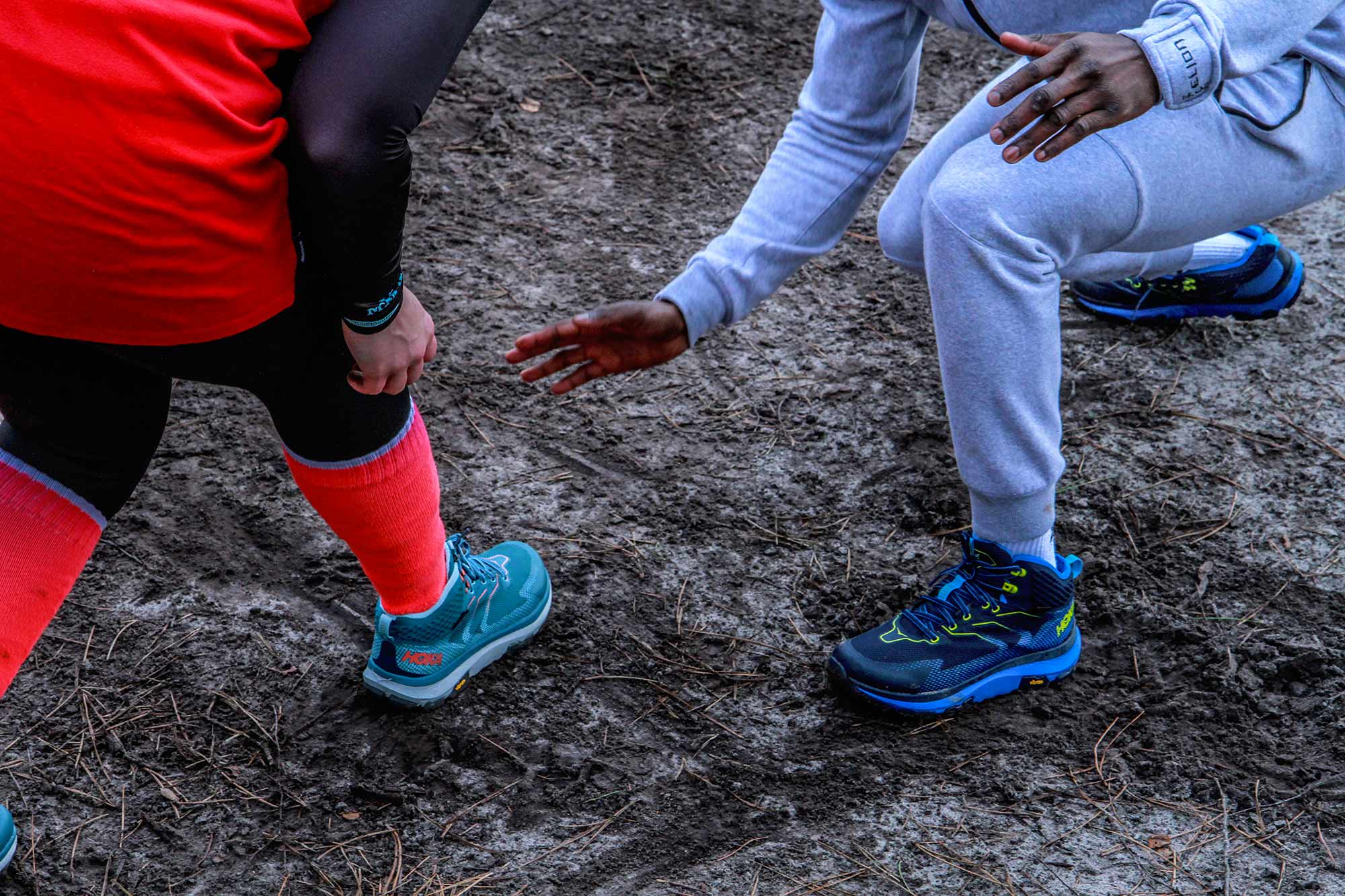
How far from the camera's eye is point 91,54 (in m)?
1.01

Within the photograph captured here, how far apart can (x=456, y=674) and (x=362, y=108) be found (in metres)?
1.11

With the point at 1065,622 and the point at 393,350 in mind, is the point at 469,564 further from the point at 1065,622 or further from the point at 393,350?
the point at 1065,622

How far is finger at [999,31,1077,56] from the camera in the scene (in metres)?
1.53

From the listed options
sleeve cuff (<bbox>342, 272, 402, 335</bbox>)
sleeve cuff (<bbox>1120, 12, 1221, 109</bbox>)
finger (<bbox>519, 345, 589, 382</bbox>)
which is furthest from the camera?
finger (<bbox>519, 345, 589, 382</bbox>)

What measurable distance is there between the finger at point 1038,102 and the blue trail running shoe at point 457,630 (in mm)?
1091

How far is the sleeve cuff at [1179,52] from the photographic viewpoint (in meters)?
1.52

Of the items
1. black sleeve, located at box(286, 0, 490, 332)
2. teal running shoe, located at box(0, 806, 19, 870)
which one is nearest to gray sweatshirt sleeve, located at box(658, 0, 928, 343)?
black sleeve, located at box(286, 0, 490, 332)

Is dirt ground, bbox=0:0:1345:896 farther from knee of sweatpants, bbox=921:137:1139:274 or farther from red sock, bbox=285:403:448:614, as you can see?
knee of sweatpants, bbox=921:137:1139:274

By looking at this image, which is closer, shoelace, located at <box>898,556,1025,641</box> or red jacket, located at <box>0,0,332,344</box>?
red jacket, located at <box>0,0,332,344</box>

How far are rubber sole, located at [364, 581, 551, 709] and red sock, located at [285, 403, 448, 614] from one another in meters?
0.18

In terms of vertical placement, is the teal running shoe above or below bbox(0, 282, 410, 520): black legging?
below

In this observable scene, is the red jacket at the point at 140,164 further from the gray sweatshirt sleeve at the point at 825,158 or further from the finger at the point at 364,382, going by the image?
the gray sweatshirt sleeve at the point at 825,158

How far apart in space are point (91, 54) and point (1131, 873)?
5.62 feet

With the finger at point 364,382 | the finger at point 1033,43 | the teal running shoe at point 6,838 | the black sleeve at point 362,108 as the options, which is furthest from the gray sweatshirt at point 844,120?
the teal running shoe at point 6,838
